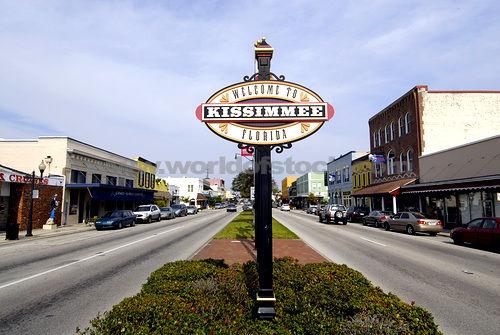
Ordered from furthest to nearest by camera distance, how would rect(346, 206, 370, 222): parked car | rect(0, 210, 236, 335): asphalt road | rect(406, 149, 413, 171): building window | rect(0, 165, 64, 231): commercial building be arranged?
rect(346, 206, 370, 222): parked car → rect(406, 149, 413, 171): building window → rect(0, 165, 64, 231): commercial building → rect(0, 210, 236, 335): asphalt road

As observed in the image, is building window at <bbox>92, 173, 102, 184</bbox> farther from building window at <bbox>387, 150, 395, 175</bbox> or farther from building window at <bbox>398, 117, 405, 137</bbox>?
building window at <bbox>398, 117, 405, 137</bbox>

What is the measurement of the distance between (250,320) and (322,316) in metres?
1.01

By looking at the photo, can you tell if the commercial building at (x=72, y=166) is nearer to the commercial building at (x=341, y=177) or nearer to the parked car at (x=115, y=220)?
the parked car at (x=115, y=220)

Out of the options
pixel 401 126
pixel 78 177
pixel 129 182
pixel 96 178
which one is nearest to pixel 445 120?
Answer: pixel 401 126

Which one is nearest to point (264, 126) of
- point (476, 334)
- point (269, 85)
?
point (269, 85)

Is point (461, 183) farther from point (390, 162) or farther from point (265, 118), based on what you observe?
point (265, 118)

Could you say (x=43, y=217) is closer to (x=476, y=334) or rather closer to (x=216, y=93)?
(x=216, y=93)

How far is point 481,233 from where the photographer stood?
15.5 metres

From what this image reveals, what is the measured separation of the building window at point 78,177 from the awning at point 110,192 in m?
1.31

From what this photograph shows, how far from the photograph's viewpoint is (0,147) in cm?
3020

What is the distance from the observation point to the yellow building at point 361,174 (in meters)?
45.4

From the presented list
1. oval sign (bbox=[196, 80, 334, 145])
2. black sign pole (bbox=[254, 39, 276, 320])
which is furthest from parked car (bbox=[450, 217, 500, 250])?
black sign pole (bbox=[254, 39, 276, 320])

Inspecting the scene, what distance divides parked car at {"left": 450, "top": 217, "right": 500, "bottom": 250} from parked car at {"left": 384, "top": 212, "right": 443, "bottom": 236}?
4.40m

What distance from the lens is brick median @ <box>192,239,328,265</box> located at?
12114 millimetres
